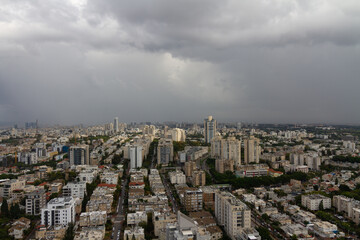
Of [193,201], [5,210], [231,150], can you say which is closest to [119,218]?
[193,201]

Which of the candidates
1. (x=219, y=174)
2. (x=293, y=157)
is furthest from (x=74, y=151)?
(x=293, y=157)

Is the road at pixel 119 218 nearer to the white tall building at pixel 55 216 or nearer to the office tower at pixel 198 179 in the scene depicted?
the white tall building at pixel 55 216

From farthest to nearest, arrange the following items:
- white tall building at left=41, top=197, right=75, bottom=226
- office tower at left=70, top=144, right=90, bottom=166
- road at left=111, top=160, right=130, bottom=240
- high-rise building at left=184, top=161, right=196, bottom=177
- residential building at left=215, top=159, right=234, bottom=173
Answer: office tower at left=70, top=144, right=90, bottom=166
residential building at left=215, top=159, right=234, bottom=173
high-rise building at left=184, top=161, right=196, bottom=177
white tall building at left=41, top=197, right=75, bottom=226
road at left=111, top=160, right=130, bottom=240

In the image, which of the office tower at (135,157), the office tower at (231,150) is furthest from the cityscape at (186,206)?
the office tower at (231,150)

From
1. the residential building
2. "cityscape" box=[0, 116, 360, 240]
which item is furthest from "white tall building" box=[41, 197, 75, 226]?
A: the residential building

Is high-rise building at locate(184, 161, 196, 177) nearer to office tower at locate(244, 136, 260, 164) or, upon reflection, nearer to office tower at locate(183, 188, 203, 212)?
office tower at locate(183, 188, 203, 212)

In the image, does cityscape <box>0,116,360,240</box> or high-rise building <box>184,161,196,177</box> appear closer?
cityscape <box>0,116,360,240</box>

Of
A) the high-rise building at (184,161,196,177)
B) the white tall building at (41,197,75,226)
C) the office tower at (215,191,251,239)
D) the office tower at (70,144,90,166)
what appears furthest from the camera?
the office tower at (70,144,90,166)

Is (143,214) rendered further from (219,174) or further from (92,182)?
(219,174)

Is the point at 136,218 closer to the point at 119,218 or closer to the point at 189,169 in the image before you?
the point at 119,218
